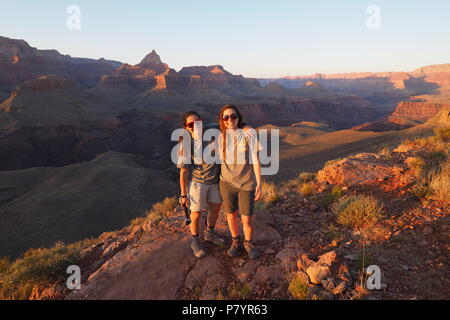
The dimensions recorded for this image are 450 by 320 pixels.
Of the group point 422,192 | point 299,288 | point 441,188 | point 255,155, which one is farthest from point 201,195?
point 441,188

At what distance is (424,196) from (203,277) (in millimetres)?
4058

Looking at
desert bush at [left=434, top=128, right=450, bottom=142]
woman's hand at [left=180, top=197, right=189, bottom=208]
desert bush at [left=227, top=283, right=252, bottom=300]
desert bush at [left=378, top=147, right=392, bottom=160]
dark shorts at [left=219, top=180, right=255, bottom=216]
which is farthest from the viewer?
desert bush at [left=434, top=128, right=450, bottom=142]

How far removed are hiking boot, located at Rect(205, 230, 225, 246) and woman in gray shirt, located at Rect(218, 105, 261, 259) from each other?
1.11ft

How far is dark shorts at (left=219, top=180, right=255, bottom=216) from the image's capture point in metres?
3.35

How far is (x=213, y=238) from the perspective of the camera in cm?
383

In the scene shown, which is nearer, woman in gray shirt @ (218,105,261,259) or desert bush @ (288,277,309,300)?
desert bush @ (288,277,309,300)

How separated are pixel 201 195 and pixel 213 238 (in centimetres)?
76

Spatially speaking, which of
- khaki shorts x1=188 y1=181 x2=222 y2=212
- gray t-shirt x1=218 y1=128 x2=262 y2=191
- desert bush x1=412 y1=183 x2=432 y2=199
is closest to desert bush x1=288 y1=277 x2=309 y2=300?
gray t-shirt x1=218 y1=128 x2=262 y2=191

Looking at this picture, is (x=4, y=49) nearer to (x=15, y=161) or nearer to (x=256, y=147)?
(x=15, y=161)

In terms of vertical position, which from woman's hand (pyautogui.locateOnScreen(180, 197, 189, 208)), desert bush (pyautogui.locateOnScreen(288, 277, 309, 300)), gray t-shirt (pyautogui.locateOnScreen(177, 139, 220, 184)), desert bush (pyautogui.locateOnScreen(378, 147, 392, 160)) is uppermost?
gray t-shirt (pyautogui.locateOnScreen(177, 139, 220, 184))

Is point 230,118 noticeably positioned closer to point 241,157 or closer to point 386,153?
point 241,157

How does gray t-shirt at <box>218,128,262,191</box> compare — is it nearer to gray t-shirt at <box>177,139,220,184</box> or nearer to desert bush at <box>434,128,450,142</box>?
gray t-shirt at <box>177,139,220,184</box>

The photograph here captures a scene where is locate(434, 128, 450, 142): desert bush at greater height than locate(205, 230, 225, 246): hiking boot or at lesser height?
greater

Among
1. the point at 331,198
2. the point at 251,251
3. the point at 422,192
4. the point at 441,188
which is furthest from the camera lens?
the point at 331,198
